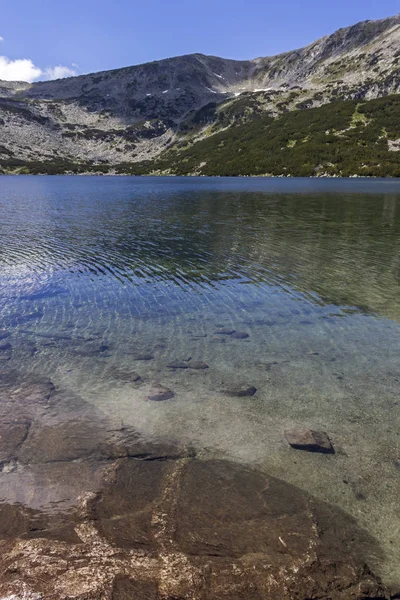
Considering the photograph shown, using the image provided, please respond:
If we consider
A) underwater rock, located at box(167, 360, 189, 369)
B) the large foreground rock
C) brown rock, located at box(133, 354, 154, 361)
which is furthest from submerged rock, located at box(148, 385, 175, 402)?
the large foreground rock

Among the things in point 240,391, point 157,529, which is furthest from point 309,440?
point 157,529

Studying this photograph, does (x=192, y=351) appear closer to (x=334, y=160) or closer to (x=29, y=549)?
(x=29, y=549)

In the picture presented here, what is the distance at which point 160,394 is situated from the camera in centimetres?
1216

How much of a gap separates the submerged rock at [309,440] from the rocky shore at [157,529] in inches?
60.8

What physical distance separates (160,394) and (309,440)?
15.9ft

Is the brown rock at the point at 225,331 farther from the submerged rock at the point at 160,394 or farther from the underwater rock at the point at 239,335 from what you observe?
the submerged rock at the point at 160,394

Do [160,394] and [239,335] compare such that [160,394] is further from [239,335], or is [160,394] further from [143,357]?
[239,335]

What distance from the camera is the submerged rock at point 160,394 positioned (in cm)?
1192

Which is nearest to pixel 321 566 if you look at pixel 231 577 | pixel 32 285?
pixel 231 577

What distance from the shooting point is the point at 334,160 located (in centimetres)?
16938

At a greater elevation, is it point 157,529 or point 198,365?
point 157,529

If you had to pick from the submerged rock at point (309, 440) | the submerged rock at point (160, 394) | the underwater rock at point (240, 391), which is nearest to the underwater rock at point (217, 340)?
the underwater rock at point (240, 391)

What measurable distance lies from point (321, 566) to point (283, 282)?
1936 centimetres

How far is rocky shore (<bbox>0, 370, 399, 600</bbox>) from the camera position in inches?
226
